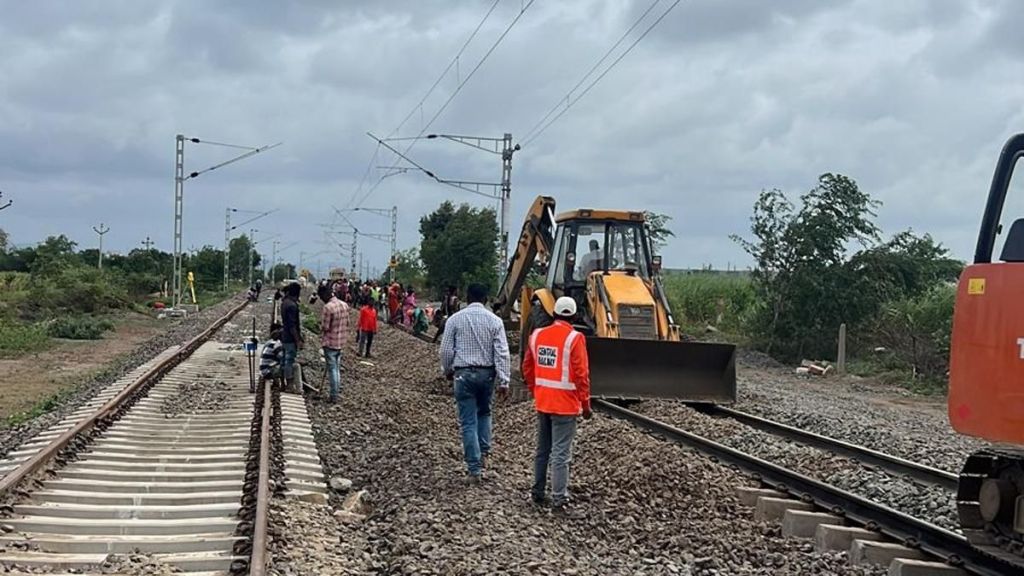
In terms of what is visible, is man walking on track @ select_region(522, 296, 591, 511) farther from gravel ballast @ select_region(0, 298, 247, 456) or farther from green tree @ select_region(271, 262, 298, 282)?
green tree @ select_region(271, 262, 298, 282)

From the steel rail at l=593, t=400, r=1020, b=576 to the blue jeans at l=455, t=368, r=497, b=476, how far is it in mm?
2675

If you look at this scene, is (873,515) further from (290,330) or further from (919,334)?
(919,334)

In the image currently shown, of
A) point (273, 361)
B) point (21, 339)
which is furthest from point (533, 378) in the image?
point (21, 339)

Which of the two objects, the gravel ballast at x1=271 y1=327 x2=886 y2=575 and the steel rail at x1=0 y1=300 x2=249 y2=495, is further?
the steel rail at x1=0 y1=300 x2=249 y2=495

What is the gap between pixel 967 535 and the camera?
21.0 ft

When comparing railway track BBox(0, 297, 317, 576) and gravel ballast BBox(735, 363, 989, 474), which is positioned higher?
gravel ballast BBox(735, 363, 989, 474)

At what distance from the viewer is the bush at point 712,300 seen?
33812 mm

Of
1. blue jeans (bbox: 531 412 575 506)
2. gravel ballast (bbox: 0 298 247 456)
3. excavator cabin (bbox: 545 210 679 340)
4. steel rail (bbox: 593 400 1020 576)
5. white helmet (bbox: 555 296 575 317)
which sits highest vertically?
excavator cabin (bbox: 545 210 679 340)

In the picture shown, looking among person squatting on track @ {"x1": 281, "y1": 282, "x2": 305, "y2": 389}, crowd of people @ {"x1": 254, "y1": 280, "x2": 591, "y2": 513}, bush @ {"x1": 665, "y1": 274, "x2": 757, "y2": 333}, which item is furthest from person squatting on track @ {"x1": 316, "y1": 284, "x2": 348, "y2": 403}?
A: bush @ {"x1": 665, "y1": 274, "x2": 757, "y2": 333}

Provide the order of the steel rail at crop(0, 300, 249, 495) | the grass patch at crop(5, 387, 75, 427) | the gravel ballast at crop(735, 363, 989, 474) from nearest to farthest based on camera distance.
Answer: the steel rail at crop(0, 300, 249, 495)
the gravel ballast at crop(735, 363, 989, 474)
the grass patch at crop(5, 387, 75, 427)

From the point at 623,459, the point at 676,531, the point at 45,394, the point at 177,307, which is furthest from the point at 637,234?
the point at 177,307

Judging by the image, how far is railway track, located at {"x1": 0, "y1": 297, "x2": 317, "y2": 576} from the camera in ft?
21.6

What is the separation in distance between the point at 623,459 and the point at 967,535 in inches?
175

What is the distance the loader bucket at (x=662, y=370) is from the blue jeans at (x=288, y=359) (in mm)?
4583
